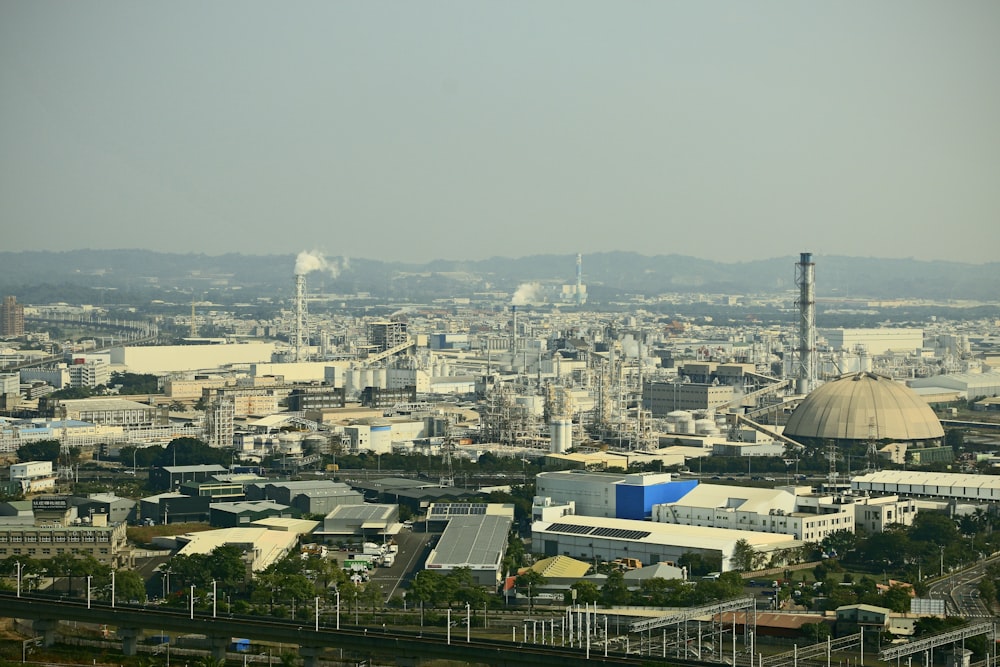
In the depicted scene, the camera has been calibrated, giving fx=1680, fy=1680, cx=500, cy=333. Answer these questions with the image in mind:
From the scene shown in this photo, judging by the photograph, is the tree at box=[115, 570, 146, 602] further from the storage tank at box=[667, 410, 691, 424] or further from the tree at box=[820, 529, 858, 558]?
the storage tank at box=[667, 410, 691, 424]

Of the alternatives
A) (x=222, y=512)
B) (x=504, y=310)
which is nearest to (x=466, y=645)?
(x=222, y=512)

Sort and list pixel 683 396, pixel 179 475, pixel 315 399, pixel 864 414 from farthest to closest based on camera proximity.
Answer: pixel 683 396
pixel 315 399
pixel 864 414
pixel 179 475

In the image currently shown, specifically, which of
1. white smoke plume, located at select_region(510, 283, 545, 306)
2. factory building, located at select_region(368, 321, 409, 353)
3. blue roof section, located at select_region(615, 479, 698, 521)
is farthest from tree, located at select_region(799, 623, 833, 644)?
white smoke plume, located at select_region(510, 283, 545, 306)

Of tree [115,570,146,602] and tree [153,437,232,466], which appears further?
tree [153,437,232,466]

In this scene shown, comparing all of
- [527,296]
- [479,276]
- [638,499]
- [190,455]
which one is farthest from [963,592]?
[479,276]

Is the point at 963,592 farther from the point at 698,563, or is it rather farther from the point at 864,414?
the point at 864,414

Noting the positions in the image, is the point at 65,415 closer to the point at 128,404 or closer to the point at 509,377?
the point at 128,404
